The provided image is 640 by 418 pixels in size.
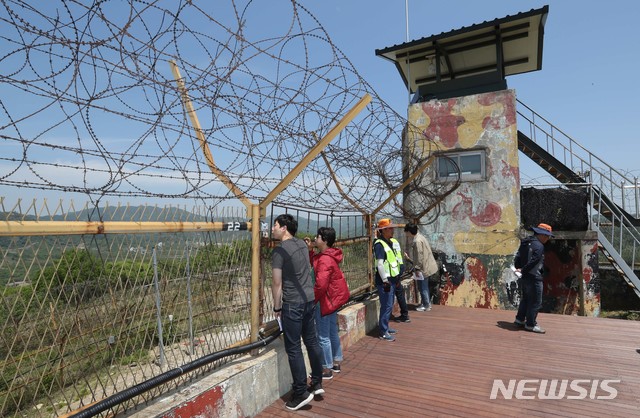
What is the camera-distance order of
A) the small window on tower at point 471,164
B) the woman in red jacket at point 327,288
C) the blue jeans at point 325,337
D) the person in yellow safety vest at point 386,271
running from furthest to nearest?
the small window on tower at point 471,164 → the person in yellow safety vest at point 386,271 → the blue jeans at point 325,337 → the woman in red jacket at point 327,288

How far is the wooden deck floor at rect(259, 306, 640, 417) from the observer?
343 centimetres

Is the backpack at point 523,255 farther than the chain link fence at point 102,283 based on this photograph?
Yes

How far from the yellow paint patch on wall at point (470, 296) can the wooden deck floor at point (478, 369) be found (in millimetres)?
2529

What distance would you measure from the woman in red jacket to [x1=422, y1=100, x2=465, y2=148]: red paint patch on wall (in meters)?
6.24

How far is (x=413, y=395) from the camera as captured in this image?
12.1ft

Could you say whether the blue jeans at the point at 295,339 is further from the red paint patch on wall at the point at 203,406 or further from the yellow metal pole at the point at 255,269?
the red paint patch on wall at the point at 203,406

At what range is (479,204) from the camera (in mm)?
9109

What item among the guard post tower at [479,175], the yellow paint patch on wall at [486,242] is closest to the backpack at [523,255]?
the guard post tower at [479,175]

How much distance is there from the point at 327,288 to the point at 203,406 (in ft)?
5.16

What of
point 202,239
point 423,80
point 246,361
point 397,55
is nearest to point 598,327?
point 246,361

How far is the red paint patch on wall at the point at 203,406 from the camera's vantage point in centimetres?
258

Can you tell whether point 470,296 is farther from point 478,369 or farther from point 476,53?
point 476,53

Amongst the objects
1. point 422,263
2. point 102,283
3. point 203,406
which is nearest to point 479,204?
point 422,263

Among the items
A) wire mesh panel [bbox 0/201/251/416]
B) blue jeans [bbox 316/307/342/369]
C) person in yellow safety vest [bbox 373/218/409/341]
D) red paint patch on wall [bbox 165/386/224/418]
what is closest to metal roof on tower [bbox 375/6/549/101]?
person in yellow safety vest [bbox 373/218/409/341]
